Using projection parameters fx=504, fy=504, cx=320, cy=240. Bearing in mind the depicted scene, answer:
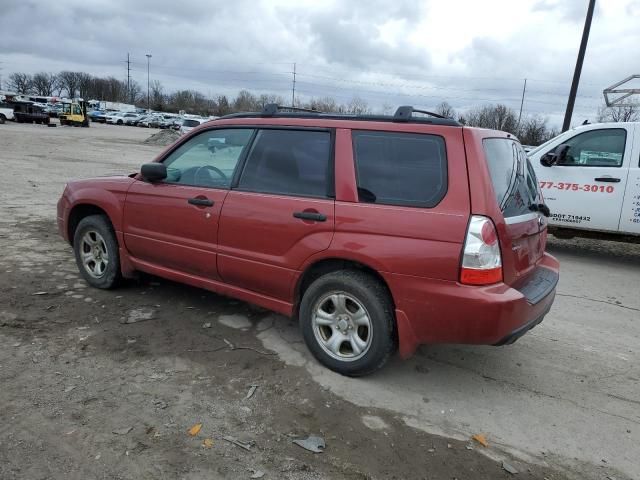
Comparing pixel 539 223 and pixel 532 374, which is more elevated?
pixel 539 223

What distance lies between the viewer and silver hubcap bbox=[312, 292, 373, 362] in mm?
3416

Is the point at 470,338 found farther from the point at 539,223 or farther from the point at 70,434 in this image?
the point at 70,434

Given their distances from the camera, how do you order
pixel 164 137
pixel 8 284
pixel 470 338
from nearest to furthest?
pixel 470 338 < pixel 8 284 < pixel 164 137

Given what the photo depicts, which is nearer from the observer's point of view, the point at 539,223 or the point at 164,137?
the point at 539,223

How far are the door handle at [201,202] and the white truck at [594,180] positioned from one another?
553cm

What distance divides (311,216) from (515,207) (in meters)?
1.38

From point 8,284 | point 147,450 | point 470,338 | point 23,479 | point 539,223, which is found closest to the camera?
point 23,479

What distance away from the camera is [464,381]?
364cm

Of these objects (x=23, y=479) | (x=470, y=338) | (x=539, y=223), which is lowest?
(x=23, y=479)

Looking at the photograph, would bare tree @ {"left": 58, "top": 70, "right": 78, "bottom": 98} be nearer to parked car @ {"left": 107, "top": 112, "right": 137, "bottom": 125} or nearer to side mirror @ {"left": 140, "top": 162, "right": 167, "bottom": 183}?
parked car @ {"left": 107, "top": 112, "right": 137, "bottom": 125}

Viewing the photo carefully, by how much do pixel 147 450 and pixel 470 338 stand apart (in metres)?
1.96

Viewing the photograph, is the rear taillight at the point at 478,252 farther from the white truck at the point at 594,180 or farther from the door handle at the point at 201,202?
the white truck at the point at 594,180

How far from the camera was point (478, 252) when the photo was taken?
300 cm

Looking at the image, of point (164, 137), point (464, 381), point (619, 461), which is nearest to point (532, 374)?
point (464, 381)
